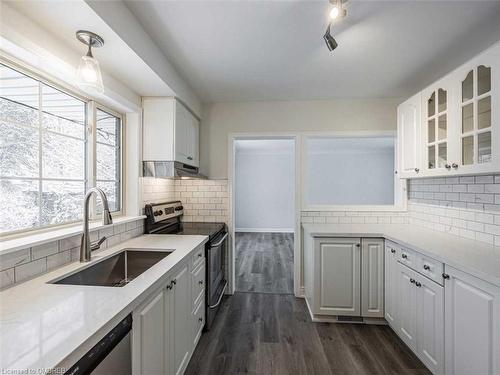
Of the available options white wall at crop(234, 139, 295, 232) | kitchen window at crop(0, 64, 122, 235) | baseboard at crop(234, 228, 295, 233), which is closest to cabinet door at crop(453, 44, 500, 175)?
kitchen window at crop(0, 64, 122, 235)

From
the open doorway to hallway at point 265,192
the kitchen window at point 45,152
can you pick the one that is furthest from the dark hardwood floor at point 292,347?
the open doorway to hallway at point 265,192

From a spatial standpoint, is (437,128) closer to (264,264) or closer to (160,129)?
(160,129)

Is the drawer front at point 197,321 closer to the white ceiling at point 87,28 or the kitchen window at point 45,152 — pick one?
the kitchen window at point 45,152

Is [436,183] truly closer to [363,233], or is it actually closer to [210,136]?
[363,233]

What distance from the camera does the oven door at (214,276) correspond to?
2.23 m

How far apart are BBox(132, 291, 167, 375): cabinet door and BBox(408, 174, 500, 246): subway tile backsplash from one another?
2.35 metres

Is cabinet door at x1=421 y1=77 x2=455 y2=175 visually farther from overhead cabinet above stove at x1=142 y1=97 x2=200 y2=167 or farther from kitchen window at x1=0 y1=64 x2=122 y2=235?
kitchen window at x1=0 y1=64 x2=122 y2=235

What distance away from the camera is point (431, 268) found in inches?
66.5

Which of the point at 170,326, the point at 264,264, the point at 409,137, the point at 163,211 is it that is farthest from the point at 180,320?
the point at 264,264

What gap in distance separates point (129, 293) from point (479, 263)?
1.86 meters

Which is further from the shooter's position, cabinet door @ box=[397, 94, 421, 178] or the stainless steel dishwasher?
cabinet door @ box=[397, 94, 421, 178]

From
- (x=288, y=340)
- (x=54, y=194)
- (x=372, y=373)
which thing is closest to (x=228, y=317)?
(x=288, y=340)

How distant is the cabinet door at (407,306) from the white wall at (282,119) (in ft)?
5.63

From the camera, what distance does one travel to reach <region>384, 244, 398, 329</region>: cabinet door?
214 centimetres
